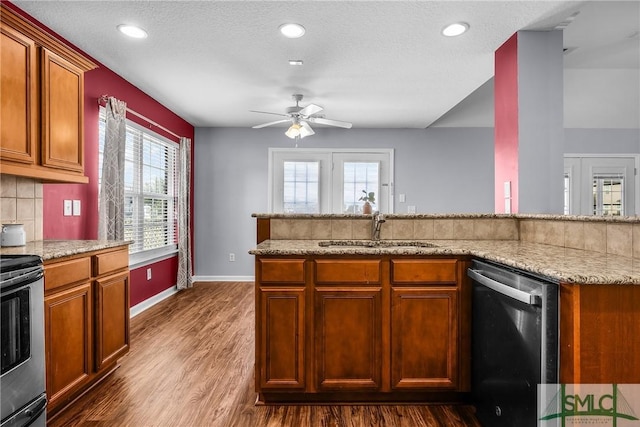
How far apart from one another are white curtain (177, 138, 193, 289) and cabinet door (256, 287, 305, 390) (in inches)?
128

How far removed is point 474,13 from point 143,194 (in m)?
3.62

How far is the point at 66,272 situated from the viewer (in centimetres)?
186

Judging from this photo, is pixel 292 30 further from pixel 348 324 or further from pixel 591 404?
pixel 591 404

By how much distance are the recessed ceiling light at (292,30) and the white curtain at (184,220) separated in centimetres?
281

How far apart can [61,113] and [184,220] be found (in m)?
2.65

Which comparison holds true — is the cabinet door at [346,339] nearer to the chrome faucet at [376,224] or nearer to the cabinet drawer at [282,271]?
the cabinet drawer at [282,271]

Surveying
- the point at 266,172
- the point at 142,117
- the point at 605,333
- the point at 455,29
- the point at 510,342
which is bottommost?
the point at 510,342

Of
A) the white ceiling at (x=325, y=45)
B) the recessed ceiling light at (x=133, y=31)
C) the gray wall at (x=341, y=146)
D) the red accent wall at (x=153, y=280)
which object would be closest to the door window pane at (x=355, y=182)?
the gray wall at (x=341, y=146)

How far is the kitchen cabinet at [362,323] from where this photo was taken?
192cm

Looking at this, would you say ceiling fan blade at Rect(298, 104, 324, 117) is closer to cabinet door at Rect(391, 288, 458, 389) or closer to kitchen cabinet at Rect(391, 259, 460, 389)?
kitchen cabinet at Rect(391, 259, 460, 389)

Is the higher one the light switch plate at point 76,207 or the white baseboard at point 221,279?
the light switch plate at point 76,207

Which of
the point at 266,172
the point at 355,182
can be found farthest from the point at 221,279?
the point at 355,182

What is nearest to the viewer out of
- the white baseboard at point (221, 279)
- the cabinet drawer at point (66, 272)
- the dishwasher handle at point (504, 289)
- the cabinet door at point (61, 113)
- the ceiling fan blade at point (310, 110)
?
the dishwasher handle at point (504, 289)

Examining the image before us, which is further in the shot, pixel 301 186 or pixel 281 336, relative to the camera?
pixel 301 186
